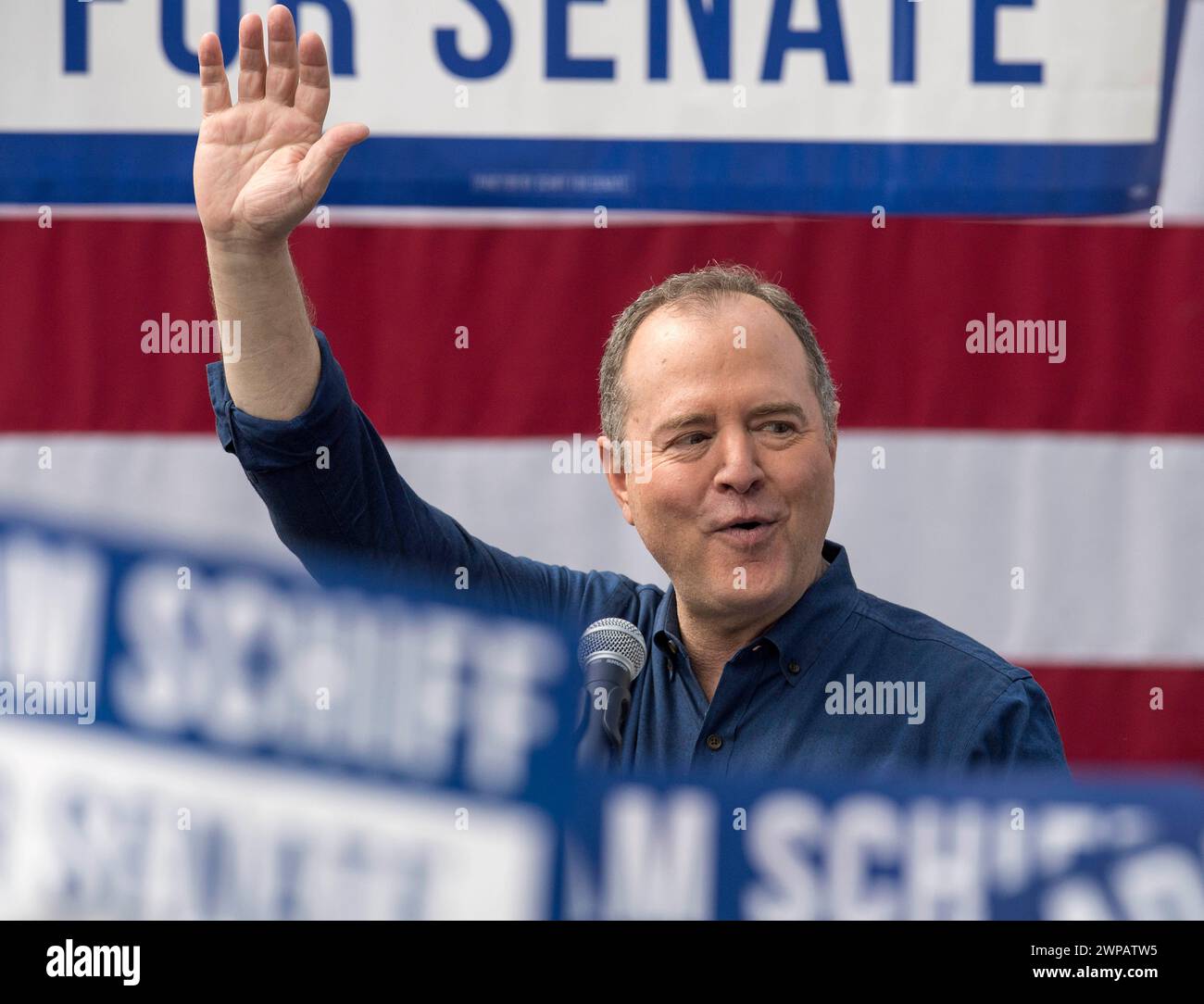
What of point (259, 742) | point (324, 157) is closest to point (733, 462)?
point (324, 157)

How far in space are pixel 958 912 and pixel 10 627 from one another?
128cm

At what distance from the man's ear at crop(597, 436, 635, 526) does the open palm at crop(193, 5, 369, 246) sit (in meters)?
0.42

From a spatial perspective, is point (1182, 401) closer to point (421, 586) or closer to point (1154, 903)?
point (1154, 903)

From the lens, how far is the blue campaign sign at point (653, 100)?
164cm

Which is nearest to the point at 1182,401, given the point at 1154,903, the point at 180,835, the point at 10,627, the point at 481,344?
the point at 1154,903

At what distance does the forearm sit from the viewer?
1.24 meters

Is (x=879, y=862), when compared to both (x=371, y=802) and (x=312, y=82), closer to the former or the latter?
(x=371, y=802)

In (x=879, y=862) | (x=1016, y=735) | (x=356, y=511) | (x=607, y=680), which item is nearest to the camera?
(x=607, y=680)

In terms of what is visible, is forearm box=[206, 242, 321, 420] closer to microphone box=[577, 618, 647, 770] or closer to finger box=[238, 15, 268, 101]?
finger box=[238, 15, 268, 101]

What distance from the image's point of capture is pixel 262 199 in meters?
1.22

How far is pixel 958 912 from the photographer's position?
1528 millimetres

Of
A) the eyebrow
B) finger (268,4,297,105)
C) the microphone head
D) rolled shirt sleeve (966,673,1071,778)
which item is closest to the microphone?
the microphone head

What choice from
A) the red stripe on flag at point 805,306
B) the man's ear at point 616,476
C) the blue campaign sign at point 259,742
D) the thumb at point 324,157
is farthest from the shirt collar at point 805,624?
the thumb at point 324,157

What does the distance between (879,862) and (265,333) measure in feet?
3.23
